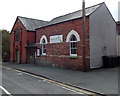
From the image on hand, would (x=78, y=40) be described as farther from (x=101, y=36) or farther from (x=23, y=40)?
(x=23, y=40)

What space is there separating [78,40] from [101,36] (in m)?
2.92

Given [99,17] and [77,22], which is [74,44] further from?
[99,17]

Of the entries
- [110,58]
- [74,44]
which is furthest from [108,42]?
[74,44]

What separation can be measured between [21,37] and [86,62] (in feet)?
45.4

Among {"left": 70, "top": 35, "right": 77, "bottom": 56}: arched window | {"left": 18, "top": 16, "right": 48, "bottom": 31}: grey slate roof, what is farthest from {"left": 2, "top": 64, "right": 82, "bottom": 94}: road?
{"left": 18, "top": 16, "right": 48, "bottom": 31}: grey slate roof

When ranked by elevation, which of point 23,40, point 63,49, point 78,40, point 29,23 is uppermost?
point 29,23

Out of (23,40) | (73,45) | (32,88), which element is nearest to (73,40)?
(73,45)

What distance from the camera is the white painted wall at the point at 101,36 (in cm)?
1367

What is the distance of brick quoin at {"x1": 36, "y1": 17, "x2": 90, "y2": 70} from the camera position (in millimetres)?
13648

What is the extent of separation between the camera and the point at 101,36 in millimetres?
14953

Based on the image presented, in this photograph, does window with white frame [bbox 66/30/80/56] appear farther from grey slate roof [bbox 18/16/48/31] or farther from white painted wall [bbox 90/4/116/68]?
grey slate roof [bbox 18/16/48/31]

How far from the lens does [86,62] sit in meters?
13.1

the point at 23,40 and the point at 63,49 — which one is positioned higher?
the point at 23,40

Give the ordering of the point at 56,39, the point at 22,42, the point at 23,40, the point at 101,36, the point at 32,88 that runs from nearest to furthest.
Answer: the point at 32,88 < the point at 101,36 < the point at 56,39 < the point at 23,40 < the point at 22,42
